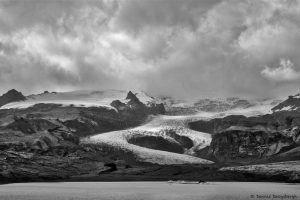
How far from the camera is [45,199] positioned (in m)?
153

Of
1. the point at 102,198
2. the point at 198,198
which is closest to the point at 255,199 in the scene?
the point at 198,198

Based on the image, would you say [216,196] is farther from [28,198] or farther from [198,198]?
[28,198]

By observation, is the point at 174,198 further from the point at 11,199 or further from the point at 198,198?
the point at 11,199

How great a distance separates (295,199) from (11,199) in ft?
245

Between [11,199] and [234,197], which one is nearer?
[11,199]

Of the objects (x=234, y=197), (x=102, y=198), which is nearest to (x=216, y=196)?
(x=234, y=197)

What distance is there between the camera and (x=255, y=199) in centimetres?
15738

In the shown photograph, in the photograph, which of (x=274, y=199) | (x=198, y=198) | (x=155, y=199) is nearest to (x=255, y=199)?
(x=274, y=199)

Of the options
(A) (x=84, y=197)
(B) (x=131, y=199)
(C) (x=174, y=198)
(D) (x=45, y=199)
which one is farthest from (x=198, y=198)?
(D) (x=45, y=199)

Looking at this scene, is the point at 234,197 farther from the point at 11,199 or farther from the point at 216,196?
the point at 11,199

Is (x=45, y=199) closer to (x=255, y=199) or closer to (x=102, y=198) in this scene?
(x=102, y=198)

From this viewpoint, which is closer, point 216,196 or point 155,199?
point 155,199

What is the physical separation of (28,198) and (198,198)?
46.1 m

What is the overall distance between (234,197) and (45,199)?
5229 centimetres
